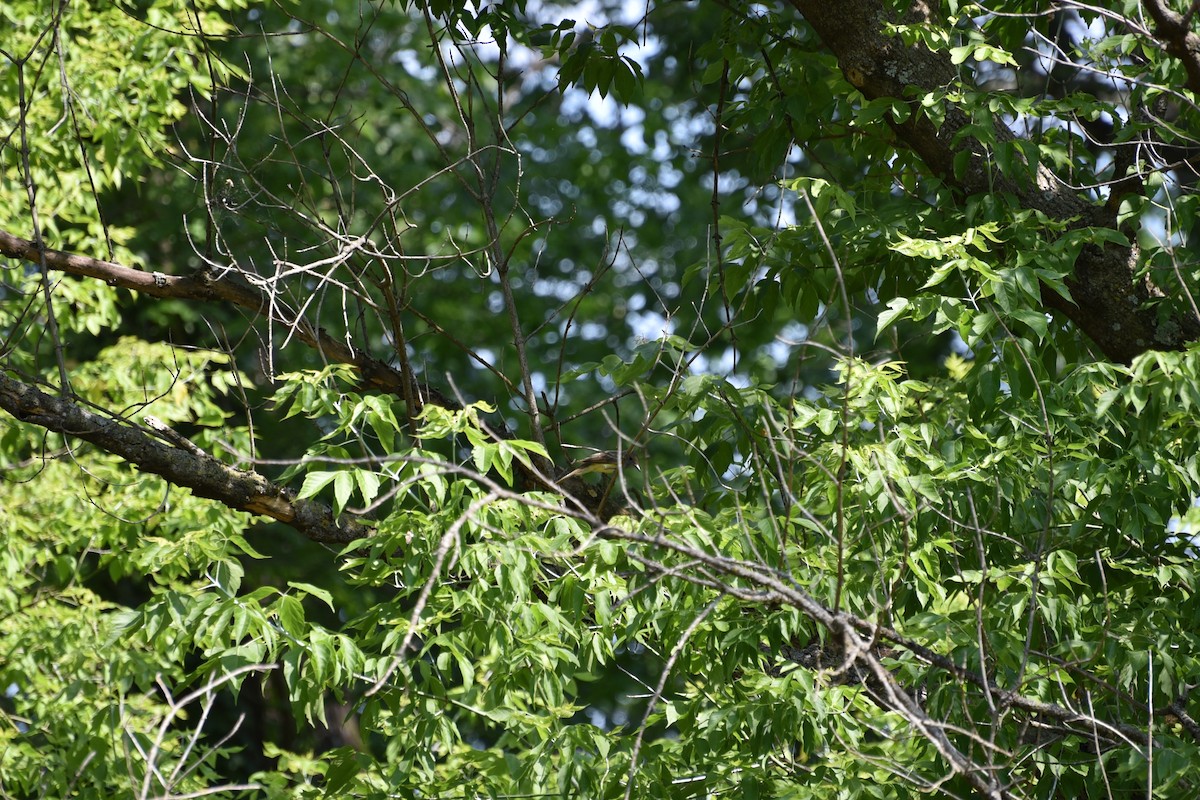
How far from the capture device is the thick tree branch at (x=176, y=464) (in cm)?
290

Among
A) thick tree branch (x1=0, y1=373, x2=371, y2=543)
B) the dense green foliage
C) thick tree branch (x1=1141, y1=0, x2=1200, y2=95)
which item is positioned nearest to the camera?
the dense green foliage

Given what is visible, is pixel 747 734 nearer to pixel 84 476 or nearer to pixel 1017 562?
pixel 1017 562

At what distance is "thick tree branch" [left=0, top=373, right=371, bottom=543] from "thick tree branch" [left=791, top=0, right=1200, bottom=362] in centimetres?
186

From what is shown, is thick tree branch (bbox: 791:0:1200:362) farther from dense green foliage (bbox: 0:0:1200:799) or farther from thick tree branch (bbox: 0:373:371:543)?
thick tree branch (bbox: 0:373:371:543)

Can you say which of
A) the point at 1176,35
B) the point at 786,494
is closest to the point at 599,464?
the point at 786,494

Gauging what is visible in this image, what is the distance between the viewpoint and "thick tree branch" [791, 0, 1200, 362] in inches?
128

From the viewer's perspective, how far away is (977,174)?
3.30 meters

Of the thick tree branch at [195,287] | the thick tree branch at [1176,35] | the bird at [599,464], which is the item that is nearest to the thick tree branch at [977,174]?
the thick tree branch at [1176,35]

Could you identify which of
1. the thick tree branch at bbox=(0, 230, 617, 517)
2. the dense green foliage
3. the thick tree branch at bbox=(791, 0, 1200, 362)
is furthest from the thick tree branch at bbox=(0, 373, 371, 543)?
the thick tree branch at bbox=(791, 0, 1200, 362)

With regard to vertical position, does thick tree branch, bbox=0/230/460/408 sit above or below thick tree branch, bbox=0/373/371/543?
above

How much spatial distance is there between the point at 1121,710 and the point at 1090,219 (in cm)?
138

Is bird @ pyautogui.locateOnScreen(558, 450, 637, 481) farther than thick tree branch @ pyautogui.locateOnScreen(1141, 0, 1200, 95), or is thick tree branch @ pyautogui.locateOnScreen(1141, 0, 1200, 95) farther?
bird @ pyautogui.locateOnScreen(558, 450, 637, 481)

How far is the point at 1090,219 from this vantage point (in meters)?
3.34

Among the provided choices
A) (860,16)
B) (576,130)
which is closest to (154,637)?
(860,16)
